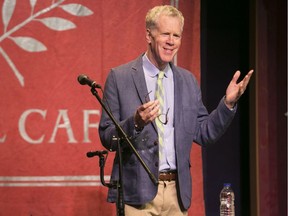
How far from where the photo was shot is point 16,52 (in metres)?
3.59

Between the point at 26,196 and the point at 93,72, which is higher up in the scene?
→ the point at 93,72

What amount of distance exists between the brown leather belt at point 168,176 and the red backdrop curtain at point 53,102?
4.08 ft

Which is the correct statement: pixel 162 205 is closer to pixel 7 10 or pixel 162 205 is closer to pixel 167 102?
pixel 167 102

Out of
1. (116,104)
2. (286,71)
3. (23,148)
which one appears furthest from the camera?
(286,71)

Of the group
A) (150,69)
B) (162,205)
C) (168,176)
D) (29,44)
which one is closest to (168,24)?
(150,69)

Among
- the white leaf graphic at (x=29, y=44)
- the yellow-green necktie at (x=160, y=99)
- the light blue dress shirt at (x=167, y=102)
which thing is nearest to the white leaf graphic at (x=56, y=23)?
the white leaf graphic at (x=29, y=44)

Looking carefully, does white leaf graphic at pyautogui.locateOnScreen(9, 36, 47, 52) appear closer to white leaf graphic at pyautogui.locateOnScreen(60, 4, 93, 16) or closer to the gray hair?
white leaf graphic at pyautogui.locateOnScreen(60, 4, 93, 16)

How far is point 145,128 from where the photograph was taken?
2385 millimetres

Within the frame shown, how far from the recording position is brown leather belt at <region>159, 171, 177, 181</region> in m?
2.40

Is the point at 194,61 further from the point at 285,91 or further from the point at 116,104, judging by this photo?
the point at 116,104

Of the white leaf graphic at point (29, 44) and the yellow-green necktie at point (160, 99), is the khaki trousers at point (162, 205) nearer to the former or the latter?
the yellow-green necktie at point (160, 99)

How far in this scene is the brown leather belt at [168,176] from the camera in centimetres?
240

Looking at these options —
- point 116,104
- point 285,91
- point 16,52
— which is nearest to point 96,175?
point 16,52

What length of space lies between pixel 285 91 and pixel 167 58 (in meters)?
1.90
